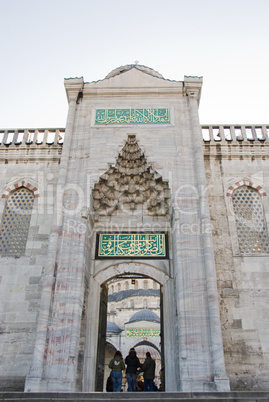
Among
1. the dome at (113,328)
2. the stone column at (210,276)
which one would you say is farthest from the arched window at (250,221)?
Answer: the dome at (113,328)

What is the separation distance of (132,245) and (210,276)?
202cm

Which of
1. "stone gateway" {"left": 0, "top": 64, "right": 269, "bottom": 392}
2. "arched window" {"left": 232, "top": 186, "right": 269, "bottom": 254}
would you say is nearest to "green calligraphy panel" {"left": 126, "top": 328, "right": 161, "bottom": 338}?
"stone gateway" {"left": 0, "top": 64, "right": 269, "bottom": 392}

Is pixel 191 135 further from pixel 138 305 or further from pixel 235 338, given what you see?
pixel 138 305

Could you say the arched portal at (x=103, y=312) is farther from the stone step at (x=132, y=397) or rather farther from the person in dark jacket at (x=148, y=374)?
the stone step at (x=132, y=397)

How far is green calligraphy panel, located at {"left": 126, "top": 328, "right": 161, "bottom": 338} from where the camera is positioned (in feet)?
71.8

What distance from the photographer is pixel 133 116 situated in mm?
9070

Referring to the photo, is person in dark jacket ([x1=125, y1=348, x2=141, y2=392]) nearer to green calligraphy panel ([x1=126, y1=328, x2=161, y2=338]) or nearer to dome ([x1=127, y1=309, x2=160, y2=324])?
green calligraphy panel ([x1=126, y1=328, x2=161, y2=338])

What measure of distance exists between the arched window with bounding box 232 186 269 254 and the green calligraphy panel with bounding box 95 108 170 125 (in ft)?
8.87

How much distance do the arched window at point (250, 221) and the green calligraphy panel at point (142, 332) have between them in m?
15.1

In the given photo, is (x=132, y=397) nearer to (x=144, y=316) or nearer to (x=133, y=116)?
(x=133, y=116)

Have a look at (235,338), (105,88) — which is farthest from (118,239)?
(105,88)

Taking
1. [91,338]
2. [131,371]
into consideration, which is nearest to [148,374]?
[131,371]

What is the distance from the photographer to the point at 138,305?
2514 centimetres

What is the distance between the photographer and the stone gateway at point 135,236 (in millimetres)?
6551
